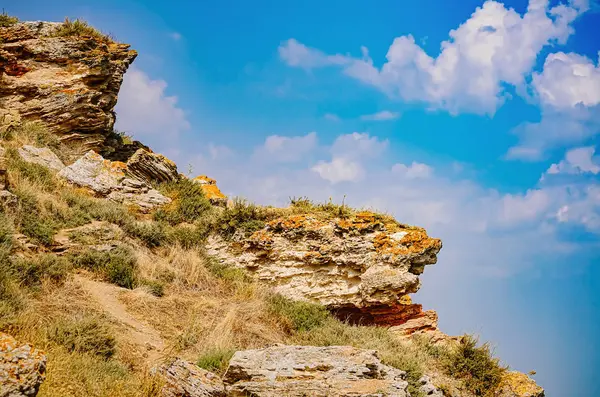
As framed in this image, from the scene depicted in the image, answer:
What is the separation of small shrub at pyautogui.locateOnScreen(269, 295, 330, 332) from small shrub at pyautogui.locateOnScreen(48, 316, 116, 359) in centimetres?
411

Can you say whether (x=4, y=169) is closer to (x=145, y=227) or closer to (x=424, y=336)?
(x=145, y=227)

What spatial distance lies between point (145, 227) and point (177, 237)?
926 millimetres

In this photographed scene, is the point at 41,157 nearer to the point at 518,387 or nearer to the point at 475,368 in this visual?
the point at 475,368

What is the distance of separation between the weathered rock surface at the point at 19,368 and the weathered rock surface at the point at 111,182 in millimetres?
9991

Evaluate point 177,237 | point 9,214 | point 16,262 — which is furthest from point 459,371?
point 9,214

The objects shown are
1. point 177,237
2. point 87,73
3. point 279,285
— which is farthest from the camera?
point 87,73

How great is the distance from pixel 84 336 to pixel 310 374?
3.61 m

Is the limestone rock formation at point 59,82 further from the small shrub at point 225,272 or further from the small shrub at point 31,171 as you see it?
the small shrub at point 225,272

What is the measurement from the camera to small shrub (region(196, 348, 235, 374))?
7.08 meters

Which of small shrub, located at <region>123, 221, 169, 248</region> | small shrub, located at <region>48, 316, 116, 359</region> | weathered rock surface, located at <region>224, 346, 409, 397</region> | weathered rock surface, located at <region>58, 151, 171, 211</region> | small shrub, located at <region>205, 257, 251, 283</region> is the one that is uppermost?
weathered rock surface, located at <region>58, 151, 171, 211</region>

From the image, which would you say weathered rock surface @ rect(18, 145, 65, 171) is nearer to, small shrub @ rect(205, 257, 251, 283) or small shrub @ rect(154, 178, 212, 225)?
small shrub @ rect(154, 178, 212, 225)

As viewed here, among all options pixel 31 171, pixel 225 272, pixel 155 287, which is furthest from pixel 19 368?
pixel 31 171

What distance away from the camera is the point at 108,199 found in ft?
45.0

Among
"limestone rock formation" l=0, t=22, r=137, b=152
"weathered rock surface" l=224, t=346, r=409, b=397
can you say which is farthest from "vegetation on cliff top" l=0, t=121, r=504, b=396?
"limestone rock formation" l=0, t=22, r=137, b=152
